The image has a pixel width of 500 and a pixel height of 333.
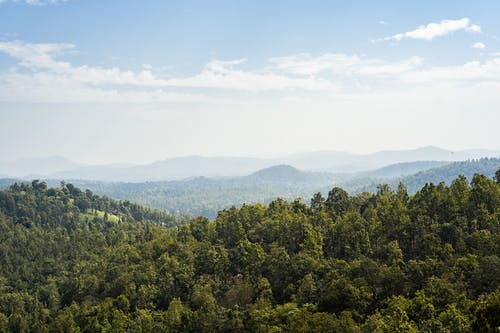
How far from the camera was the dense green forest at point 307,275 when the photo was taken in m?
54.1

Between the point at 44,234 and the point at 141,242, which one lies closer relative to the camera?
the point at 141,242

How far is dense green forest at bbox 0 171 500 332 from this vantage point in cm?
5406

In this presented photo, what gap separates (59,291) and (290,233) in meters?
61.4

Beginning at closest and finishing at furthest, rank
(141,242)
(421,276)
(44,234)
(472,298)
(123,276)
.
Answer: (472,298) < (421,276) < (123,276) < (141,242) < (44,234)

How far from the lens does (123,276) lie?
9050 centimetres

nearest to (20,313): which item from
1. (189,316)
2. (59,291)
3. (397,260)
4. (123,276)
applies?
(59,291)

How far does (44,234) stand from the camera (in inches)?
6304

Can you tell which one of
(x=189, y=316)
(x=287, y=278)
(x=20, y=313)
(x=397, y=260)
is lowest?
(x=20, y=313)

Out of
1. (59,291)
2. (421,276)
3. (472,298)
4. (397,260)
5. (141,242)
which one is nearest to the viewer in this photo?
(472,298)

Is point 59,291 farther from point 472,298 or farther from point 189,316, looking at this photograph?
point 472,298

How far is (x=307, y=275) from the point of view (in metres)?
67.8

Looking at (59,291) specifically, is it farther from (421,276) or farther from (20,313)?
(421,276)

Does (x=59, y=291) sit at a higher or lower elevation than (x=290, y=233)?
lower

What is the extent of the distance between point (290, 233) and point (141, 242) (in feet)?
171
